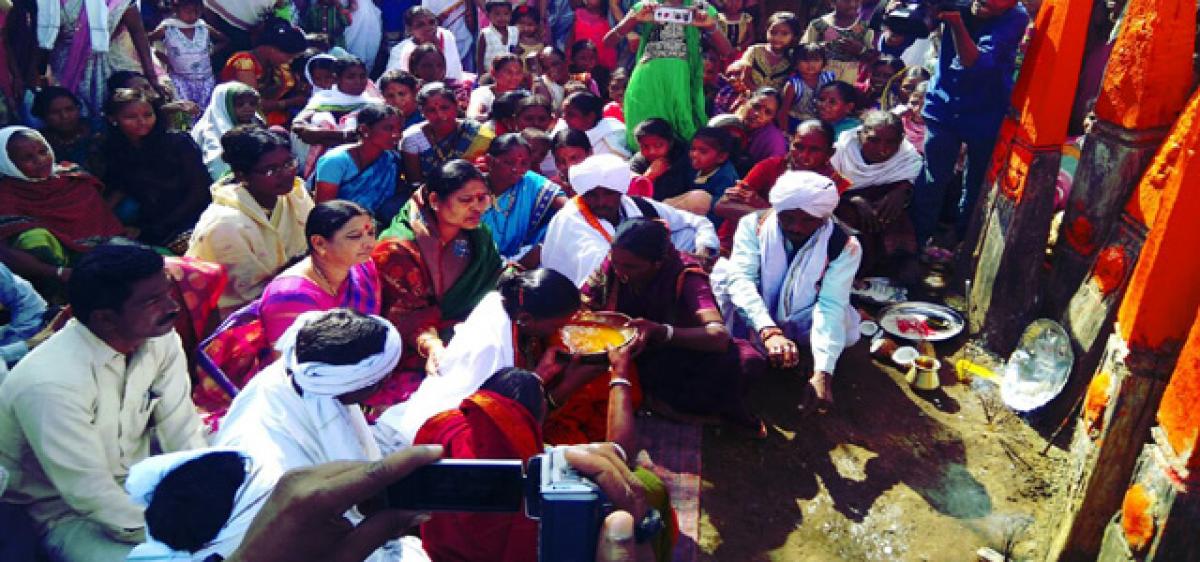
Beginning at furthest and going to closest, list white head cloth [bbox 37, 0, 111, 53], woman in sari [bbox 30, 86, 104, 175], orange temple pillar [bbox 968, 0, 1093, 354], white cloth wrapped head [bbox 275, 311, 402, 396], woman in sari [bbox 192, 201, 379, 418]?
white head cloth [bbox 37, 0, 111, 53] < woman in sari [bbox 30, 86, 104, 175] < orange temple pillar [bbox 968, 0, 1093, 354] < woman in sari [bbox 192, 201, 379, 418] < white cloth wrapped head [bbox 275, 311, 402, 396]

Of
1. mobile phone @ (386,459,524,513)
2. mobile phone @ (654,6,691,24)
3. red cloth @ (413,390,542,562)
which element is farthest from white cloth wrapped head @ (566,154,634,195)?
mobile phone @ (386,459,524,513)

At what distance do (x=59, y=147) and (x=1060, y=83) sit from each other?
6.18 m

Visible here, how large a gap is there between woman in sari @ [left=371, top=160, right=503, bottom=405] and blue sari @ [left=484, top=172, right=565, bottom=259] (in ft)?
2.46

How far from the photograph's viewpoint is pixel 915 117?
21.0ft

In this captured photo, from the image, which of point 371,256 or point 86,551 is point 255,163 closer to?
point 371,256

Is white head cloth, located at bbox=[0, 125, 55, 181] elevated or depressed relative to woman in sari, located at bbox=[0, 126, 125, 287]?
elevated

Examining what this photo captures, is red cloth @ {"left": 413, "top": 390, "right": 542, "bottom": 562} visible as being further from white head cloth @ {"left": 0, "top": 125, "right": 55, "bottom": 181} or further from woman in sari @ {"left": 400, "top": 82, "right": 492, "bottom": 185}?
white head cloth @ {"left": 0, "top": 125, "right": 55, "bottom": 181}

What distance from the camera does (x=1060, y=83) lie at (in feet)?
15.1

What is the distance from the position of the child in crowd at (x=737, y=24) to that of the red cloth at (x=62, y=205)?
18.4ft

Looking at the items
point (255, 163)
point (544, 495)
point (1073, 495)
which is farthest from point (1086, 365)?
point (255, 163)

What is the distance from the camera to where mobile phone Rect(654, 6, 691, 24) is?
247 inches

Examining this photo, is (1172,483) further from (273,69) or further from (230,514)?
(273,69)

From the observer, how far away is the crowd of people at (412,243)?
7.64ft

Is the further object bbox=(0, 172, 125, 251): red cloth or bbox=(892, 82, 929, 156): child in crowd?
bbox=(892, 82, 929, 156): child in crowd
